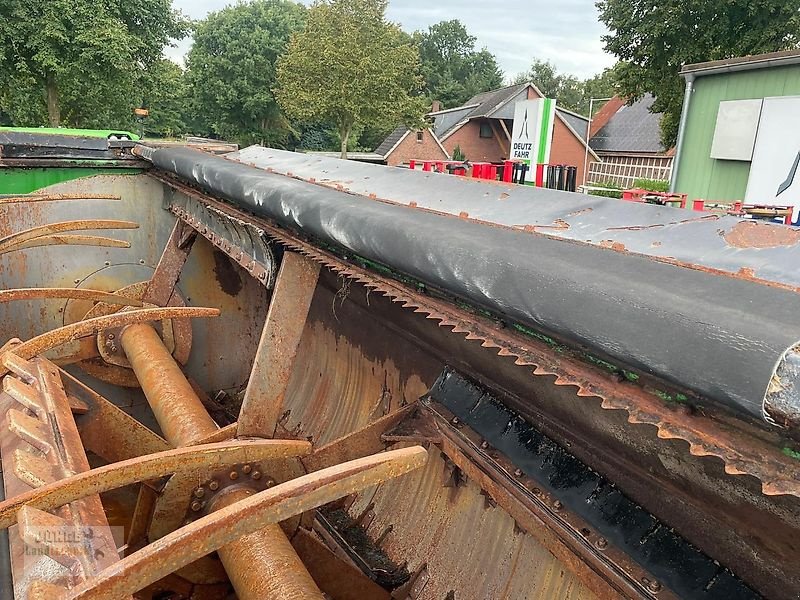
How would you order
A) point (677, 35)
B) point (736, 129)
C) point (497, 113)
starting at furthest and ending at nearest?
1. point (497, 113)
2. point (677, 35)
3. point (736, 129)

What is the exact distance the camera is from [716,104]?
10.9m

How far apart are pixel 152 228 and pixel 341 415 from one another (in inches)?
75.2

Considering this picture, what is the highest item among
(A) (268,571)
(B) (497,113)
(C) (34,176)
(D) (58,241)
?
(B) (497,113)

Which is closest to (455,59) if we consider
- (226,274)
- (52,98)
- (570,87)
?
(570,87)

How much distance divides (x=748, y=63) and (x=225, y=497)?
36.6 feet

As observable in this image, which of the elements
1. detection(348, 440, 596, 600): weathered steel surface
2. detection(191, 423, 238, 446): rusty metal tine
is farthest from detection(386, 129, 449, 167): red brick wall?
detection(191, 423, 238, 446): rusty metal tine

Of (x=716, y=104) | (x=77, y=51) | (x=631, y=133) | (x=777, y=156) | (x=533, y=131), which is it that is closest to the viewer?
(x=777, y=156)

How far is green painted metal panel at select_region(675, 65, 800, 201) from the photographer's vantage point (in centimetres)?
992

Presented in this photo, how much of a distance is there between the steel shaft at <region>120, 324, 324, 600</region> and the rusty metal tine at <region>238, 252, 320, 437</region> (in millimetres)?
240

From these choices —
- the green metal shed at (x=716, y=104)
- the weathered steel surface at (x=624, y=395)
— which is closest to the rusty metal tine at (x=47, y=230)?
the weathered steel surface at (x=624, y=395)

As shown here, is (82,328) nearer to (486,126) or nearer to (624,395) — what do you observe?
(624,395)

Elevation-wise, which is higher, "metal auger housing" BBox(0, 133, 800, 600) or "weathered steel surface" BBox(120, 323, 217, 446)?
"metal auger housing" BBox(0, 133, 800, 600)

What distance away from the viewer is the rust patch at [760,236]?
4.06 feet

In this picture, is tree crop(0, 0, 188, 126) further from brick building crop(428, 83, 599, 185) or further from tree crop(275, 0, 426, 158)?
brick building crop(428, 83, 599, 185)
